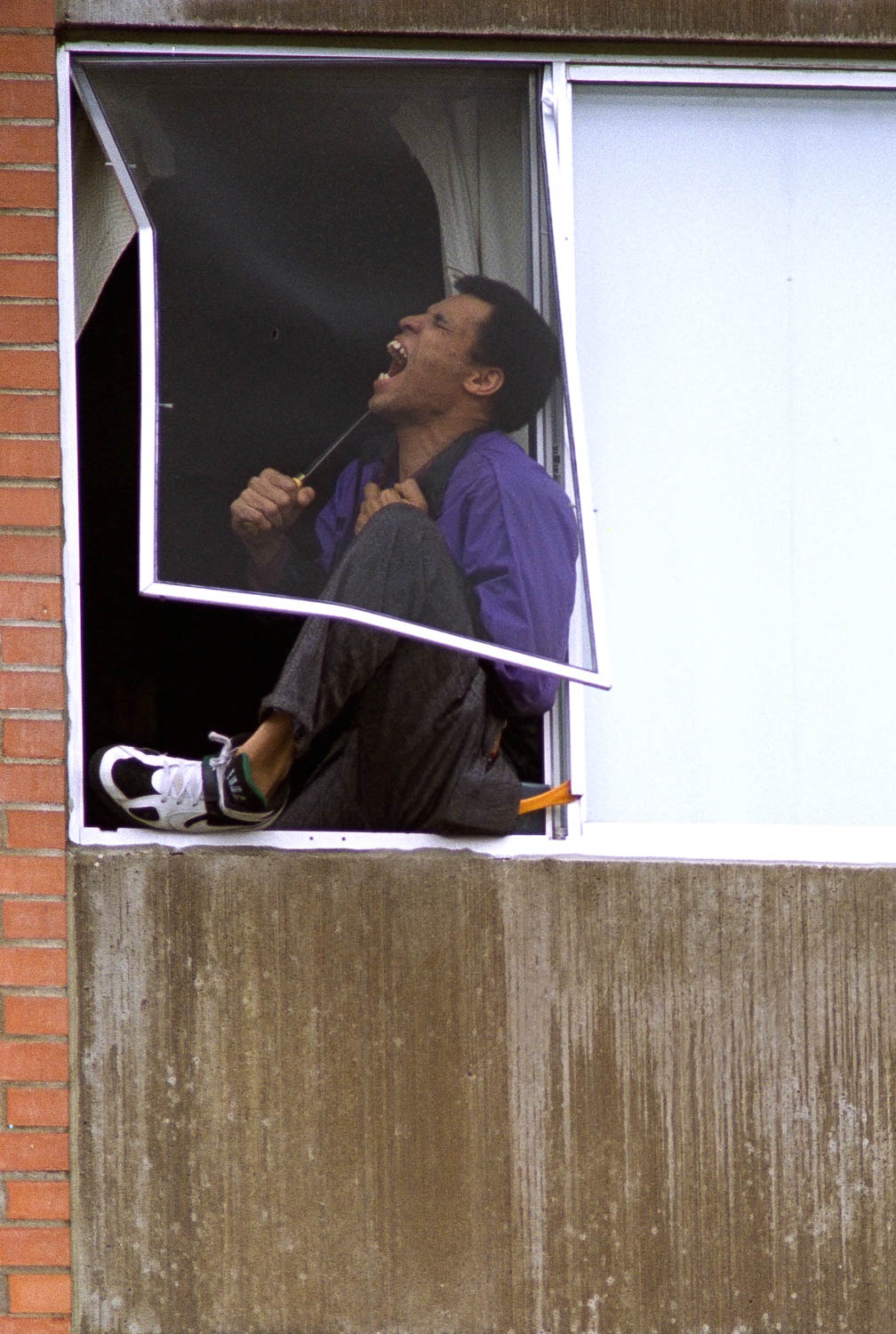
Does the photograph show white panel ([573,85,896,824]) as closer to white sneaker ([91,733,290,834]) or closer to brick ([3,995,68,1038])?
white sneaker ([91,733,290,834])

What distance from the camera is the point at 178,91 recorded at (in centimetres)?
303

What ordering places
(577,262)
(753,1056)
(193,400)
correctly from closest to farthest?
(193,400), (753,1056), (577,262)

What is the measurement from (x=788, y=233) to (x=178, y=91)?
136 cm

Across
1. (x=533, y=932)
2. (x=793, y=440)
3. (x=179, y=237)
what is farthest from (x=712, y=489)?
(x=179, y=237)

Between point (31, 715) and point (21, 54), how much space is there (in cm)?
139

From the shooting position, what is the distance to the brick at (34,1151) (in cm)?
294

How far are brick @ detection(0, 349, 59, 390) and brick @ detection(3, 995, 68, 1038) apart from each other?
127cm

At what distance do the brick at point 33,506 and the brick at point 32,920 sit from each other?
0.78 meters

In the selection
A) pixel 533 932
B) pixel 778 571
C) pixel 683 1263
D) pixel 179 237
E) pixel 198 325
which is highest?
pixel 179 237

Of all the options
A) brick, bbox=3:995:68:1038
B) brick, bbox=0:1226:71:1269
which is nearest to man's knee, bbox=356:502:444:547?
brick, bbox=3:995:68:1038

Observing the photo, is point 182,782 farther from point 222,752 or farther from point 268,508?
point 268,508

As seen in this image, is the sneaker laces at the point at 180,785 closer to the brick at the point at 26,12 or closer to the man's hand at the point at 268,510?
the man's hand at the point at 268,510

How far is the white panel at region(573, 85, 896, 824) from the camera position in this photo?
3.19 m

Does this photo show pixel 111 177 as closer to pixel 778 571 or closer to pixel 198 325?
pixel 198 325
